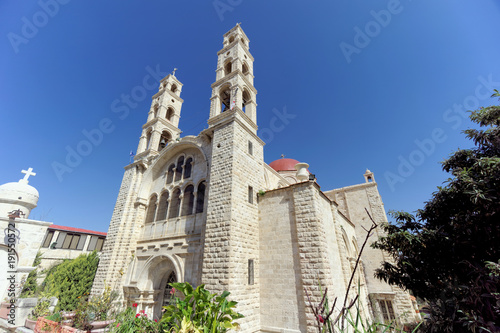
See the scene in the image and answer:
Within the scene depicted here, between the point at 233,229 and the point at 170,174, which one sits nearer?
the point at 233,229

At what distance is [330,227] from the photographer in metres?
10.6

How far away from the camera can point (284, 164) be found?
79.8ft

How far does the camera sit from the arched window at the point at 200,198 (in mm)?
11181

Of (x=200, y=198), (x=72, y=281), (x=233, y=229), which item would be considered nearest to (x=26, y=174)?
(x=72, y=281)

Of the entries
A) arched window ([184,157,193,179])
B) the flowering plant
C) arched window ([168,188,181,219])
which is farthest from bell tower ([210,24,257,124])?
the flowering plant

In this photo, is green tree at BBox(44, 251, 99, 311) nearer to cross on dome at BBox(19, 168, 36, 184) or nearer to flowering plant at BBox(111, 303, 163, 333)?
cross on dome at BBox(19, 168, 36, 184)

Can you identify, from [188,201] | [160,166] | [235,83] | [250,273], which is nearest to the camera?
[250,273]

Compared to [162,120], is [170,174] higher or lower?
lower

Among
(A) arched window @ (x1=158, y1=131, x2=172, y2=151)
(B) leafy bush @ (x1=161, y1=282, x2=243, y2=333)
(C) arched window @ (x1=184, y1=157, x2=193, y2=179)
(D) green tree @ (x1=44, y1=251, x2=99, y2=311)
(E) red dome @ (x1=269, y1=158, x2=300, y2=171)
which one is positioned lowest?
(B) leafy bush @ (x1=161, y1=282, x2=243, y2=333)

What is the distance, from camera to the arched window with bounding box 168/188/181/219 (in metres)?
12.5

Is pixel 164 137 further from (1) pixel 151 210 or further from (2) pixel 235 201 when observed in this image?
(2) pixel 235 201

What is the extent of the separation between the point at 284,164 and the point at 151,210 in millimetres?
14627

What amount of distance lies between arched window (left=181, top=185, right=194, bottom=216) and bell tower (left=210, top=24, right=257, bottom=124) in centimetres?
438

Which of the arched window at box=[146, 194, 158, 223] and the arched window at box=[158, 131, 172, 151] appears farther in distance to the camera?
the arched window at box=[158, 131, 172, 151]
